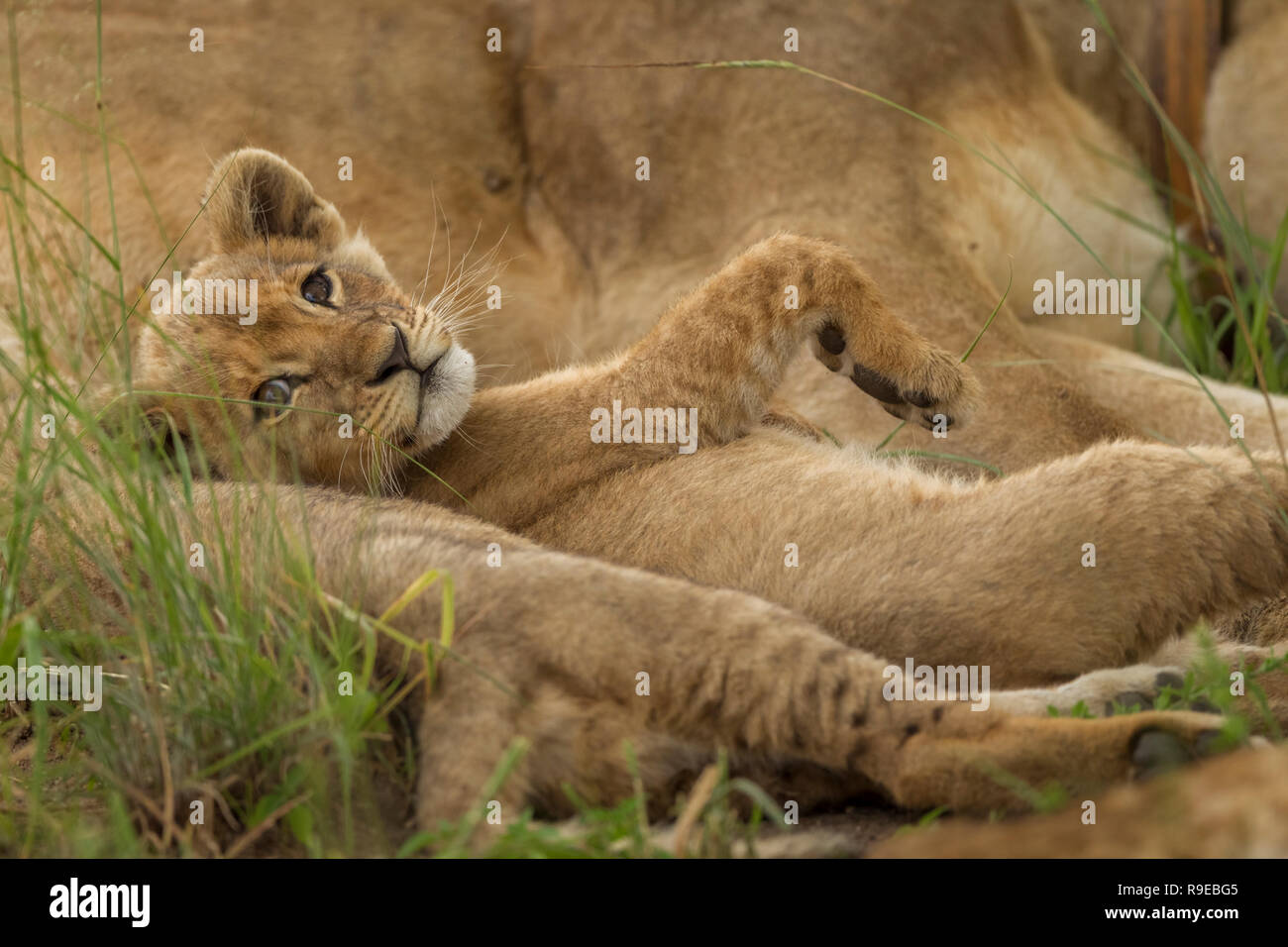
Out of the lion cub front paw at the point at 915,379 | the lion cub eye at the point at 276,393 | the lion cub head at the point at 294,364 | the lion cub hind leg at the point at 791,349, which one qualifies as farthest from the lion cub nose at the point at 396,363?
the lion cub front paw at the point at 915,379

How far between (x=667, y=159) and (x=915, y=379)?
1.39 metres

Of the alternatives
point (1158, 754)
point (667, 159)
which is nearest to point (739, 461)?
point (1158, 754)

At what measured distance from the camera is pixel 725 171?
402 cm

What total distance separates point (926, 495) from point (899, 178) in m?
1.43

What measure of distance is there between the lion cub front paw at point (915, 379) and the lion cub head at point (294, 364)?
86cm

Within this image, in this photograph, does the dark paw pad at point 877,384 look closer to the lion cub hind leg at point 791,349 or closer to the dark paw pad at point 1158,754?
the lion cub hind leg at point 791,349

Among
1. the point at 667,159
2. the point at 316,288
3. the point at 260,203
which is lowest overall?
the point at 316,288

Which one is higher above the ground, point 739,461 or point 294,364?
point 294,364

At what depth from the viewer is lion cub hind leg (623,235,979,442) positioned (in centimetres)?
305

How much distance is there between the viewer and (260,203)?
3.48 m

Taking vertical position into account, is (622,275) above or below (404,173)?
below

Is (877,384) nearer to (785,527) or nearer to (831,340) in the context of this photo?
(831,340)
